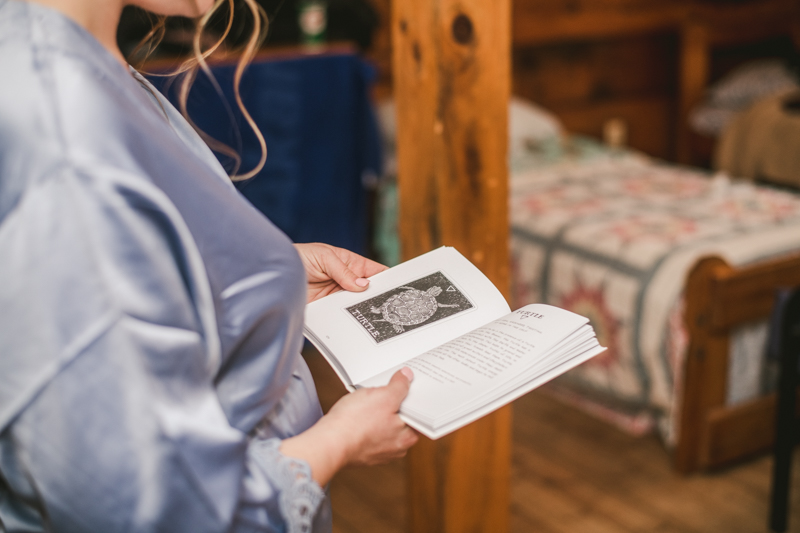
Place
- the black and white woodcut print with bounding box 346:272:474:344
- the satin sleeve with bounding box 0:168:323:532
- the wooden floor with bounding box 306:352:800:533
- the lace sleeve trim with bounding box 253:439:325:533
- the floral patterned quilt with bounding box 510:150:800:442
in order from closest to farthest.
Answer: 1. the satin sleeve with bounding box 0:168:323:532
2. the lace sleeve trim with bounding box 253:439:325:533
3. the black and white woodcut print with bounding box 346:272:474:344
4. the wooden floor with bounding box 306:352:800:533
5. the floral patterned quilt with bounding box 510:150:800:442

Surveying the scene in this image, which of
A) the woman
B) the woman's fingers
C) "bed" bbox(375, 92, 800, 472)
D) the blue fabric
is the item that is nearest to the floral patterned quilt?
"bed" bbox(375, 92, 800, 472)

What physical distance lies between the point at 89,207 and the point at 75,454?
156 mm

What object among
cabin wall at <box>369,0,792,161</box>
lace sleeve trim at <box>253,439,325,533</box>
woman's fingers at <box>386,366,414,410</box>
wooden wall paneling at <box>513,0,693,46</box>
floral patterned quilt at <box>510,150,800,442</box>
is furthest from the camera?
cabin wall at <box>369,0,792,161</box>

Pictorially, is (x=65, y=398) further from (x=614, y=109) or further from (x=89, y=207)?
(x=614, y=109)

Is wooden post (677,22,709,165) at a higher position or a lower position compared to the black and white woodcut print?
lower

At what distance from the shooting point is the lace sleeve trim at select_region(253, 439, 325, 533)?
0.53 metres

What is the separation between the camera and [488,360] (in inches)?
27.2

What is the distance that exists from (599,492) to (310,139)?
1.41 meters

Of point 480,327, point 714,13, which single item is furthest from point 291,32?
point 714,13

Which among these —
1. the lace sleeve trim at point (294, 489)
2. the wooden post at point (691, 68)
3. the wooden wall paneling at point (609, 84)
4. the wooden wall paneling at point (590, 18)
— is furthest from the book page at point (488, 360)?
the wooden post at point (691, 68)

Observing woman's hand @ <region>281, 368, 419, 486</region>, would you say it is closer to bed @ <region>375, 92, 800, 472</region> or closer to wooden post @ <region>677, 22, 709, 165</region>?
bed @ <region>375, 92, 800, 472</region>

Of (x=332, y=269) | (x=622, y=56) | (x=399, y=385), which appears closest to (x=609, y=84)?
(x=622, y=56)

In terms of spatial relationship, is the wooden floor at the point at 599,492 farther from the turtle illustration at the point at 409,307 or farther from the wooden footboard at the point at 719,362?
the turtle illustration at the point at 409,307

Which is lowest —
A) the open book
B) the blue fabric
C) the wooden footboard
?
the wooden footboard
